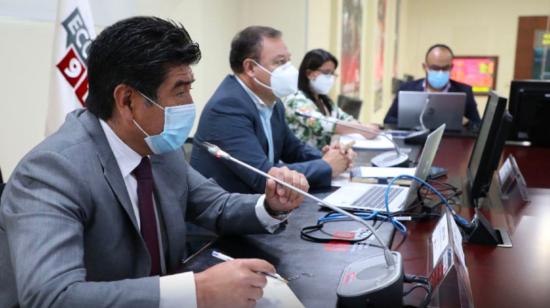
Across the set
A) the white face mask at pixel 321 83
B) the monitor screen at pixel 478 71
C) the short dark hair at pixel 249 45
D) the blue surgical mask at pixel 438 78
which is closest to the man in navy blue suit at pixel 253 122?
the short dark hair at pixel 249 45

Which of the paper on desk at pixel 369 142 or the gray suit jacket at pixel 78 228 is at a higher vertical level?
the gray suit jacket at pixel 78 228

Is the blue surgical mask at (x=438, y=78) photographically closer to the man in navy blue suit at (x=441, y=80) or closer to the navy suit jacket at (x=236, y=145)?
the man in navy blue suit at (x=441, y=80)

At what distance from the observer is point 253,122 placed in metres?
1.79

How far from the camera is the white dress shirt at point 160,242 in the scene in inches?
32.0

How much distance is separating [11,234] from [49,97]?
1132 millimetres

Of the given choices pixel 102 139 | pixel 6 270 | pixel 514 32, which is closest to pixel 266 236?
pixel 102 139

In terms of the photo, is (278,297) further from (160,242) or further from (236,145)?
(236,145)

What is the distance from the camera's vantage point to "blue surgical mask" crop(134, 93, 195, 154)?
1.05 meters

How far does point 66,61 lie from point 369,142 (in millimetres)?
1482

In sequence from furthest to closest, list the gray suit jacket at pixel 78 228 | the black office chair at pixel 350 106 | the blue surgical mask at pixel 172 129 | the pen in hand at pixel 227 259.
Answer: the black office chair at pixel 350 106, the blue surgical mask at pixel 172 129, the pen in hand at pixel 227 259, the gray suit jacket at pixel 78 228

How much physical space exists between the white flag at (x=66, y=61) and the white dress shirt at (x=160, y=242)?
3.02 feet

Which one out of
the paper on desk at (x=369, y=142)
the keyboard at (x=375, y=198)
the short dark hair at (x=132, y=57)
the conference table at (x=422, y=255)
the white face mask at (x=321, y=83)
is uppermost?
the short dark hair at (x=132, y=57)

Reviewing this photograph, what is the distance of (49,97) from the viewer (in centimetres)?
185

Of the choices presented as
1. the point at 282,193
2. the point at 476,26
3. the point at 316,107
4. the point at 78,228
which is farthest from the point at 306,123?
the point at 476,26
